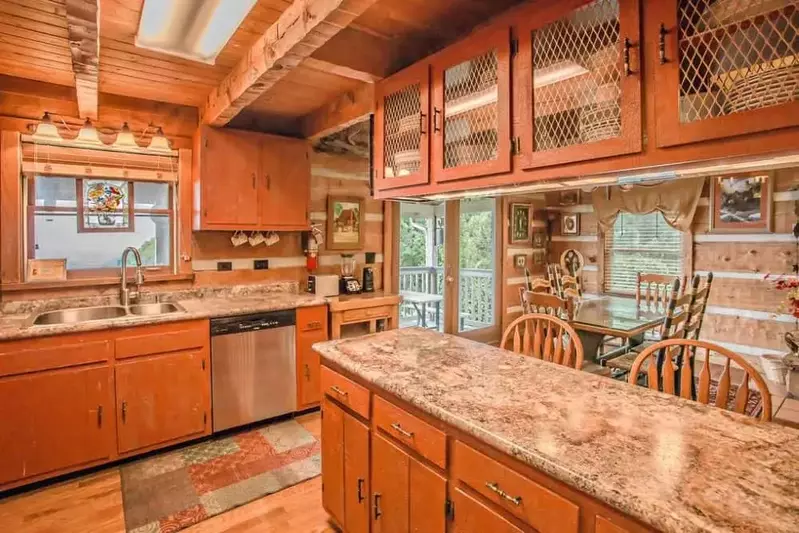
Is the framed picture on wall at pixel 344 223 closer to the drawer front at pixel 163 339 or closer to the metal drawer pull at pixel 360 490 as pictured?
the drawer front at pixel 163 339

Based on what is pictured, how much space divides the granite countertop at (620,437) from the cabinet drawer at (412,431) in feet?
0.22

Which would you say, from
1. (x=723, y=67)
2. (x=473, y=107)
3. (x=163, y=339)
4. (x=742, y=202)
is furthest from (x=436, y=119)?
(x=742, y=202)

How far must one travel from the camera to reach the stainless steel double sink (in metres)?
2.75

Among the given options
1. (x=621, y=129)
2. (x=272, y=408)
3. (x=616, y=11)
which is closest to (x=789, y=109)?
(x=621, y=129)

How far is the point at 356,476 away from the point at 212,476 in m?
1.30

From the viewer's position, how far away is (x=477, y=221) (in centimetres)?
508

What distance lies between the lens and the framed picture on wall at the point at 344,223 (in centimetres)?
391

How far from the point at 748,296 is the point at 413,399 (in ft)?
14.0

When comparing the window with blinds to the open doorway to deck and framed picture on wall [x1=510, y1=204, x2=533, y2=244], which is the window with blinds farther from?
the open doorway to deck

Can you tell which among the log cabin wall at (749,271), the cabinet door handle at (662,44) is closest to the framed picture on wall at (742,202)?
the log cabin wall at (749,271)

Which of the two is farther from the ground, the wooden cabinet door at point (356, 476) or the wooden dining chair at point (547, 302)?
the wooden dining chair at point (547, 302)

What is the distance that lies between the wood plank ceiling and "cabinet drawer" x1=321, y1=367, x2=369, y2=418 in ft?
4.70

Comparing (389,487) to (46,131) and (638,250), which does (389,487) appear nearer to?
(46,131)

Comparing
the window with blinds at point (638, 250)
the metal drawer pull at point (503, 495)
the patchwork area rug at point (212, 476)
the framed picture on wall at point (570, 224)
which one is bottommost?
the patchwork area rug at point (212, 476)
